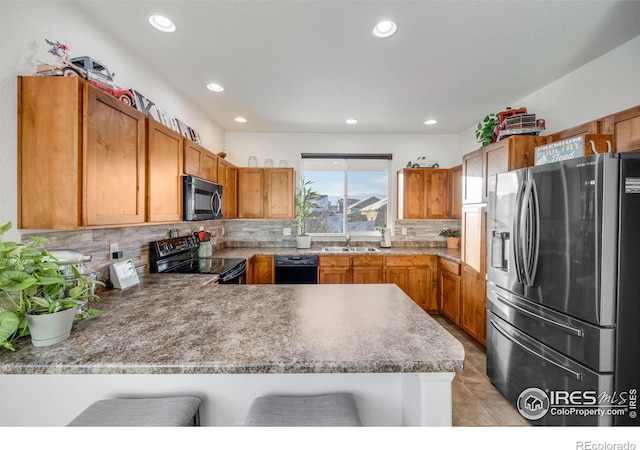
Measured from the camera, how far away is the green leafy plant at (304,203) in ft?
13.5

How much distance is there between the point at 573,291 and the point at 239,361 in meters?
1.83

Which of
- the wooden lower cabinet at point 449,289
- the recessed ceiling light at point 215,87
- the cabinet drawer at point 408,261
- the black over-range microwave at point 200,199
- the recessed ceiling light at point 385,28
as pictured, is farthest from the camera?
the cabinet drawer at point 408,261

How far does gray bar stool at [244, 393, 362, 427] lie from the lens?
0.94 metres

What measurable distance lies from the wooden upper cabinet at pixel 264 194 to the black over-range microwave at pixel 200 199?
2.73ft

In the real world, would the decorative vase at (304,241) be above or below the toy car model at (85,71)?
below

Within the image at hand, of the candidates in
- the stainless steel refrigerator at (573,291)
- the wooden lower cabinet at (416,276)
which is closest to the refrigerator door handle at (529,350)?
the stainless steel refrigerator at (573,291)

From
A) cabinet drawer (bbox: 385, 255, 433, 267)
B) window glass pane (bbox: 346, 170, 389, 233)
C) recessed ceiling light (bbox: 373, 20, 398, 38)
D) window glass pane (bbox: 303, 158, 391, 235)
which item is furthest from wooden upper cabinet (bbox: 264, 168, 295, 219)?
recessed ceiling light (bbox: 373, 20, 398, 38)

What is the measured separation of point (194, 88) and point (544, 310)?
348 centimetres

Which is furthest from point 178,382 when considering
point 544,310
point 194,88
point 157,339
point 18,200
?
point 194,88

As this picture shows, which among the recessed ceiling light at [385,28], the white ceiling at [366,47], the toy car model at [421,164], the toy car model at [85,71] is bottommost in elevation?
the toy car model at [85,71]

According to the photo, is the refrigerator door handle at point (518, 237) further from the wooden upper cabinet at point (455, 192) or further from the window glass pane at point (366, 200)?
the window glass pane at point (366, 200)

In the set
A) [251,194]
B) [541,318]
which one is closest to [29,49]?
[251,194]

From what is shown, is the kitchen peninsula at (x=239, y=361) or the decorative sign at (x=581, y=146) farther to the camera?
the decorative sign at (x=581, y=146)

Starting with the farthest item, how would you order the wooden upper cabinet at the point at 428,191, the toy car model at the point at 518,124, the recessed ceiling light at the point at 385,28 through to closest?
1. the wooden upper cabinet at the point at 428,191
2. the toy car model at the point at 518,124
3. the recessed ceiling light at the point at 385,28
